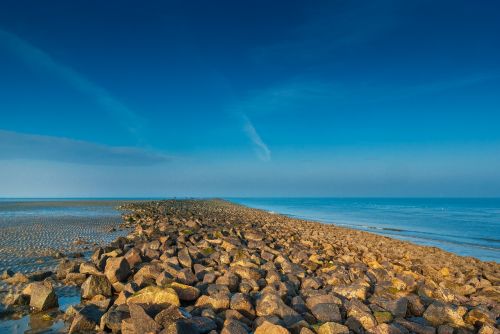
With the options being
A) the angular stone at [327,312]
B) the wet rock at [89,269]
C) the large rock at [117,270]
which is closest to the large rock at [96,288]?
the large rock at [117,270]

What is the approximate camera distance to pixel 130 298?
5375 mm

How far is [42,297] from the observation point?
573 cm

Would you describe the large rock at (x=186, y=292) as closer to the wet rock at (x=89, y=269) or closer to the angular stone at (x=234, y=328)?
the angular stone at (x=234, y=328)

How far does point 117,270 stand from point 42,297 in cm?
149

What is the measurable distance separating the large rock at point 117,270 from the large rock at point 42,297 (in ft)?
3.93

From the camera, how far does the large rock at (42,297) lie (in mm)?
5707

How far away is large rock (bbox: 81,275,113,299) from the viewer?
630 centimetres

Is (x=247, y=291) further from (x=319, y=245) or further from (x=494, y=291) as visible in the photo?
(x=319, y=245)

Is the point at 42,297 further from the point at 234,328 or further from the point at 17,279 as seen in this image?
the point at 234,328

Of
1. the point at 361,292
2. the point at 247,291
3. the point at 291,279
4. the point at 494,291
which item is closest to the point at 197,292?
the point at 247,291

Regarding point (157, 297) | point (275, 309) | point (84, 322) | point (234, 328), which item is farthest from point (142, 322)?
point (275, 309)

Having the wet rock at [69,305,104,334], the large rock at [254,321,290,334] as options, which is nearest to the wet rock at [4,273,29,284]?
the wet rock at [69,305,104,334]

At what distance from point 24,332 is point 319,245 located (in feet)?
33.7

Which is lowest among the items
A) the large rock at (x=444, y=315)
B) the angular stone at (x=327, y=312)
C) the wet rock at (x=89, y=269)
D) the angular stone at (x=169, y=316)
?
the large rock at (x=444, y=315)
